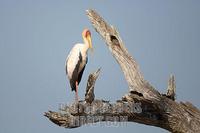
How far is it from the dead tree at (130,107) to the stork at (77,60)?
1.44 meters

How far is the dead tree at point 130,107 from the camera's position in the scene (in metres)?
5.43

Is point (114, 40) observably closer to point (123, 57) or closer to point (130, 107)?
point (123, 57)

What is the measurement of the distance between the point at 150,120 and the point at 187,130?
50cm

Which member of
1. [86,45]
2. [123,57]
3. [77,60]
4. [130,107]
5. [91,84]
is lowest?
[130,107]

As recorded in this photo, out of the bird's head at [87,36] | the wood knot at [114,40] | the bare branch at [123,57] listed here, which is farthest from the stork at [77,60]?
the wood knot at [114,40]

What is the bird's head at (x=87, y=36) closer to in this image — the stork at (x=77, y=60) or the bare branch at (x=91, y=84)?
the stork at (x=77, y=60)

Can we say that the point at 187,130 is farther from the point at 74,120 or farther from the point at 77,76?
the point at 77,76

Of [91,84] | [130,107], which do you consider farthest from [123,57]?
[130,107]

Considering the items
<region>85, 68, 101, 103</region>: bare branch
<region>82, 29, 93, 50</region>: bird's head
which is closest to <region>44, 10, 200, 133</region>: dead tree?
<region>85, 68, 101, 103</region>: bare branch

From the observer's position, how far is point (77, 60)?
7.34 meters

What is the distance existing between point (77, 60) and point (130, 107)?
210 cm

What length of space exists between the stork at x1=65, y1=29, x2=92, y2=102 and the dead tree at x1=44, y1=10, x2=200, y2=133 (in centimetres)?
144

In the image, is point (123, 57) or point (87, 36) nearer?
point (123, 57)

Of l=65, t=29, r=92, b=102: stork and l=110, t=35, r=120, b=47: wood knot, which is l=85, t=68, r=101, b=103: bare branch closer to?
l=110, t=35, r=120, b=47: wood knot
